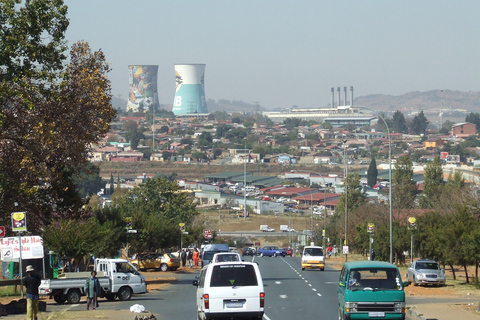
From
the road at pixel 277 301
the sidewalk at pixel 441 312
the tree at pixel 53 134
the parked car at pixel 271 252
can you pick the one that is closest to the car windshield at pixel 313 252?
the road at pixel 277 301

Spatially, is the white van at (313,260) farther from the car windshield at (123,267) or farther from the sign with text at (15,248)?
the sign with text at (15,248)

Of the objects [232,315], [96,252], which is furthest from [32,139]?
[232,315]

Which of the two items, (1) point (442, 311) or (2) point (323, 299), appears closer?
(1) point (442, 311)

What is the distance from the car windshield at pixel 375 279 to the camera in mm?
19547

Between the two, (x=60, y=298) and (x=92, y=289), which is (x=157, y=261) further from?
(x=92, y=289)

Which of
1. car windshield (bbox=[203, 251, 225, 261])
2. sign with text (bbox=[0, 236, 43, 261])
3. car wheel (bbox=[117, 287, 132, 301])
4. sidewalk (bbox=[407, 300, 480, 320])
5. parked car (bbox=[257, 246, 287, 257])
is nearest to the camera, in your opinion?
sidewalk (bbox=[407, 300, 480, 320])

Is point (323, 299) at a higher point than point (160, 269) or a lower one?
higher

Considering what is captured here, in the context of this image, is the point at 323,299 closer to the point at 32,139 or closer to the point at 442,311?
the point at 442,311

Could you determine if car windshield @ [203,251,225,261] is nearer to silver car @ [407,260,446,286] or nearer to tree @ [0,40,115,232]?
tree @ [0,40,115,232]

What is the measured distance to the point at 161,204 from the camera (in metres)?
79.9

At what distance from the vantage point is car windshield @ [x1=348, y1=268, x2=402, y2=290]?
19.5 meters

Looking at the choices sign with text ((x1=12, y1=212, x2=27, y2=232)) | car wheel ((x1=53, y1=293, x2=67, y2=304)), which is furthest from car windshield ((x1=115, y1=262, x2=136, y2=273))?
sign with text ((x1=12, y1=212, x2=27, y2=232))

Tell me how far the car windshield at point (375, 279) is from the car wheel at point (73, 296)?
13.5m

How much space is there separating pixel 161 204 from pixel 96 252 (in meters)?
42.4
